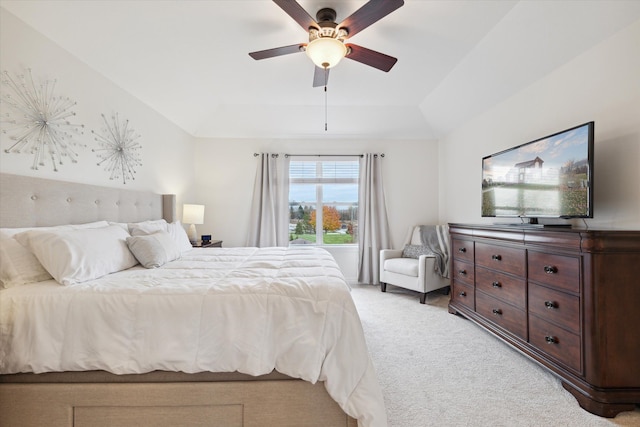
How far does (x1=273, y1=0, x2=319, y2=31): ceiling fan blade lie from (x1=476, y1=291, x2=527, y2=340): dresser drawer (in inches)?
104

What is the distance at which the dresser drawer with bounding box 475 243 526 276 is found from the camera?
2.35 m

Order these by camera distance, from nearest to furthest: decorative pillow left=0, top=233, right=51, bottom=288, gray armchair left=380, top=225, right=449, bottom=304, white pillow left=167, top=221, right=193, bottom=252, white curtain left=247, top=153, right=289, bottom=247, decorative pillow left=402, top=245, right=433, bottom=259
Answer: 1. decorative pillow left=0, top=233, right=51, bottom=288
2. white pillow left=167, top=221, right=193, bottom=252
3. gray armchair left=380, top=225, right=449, bottom=304
4. decorative pillow left=402, top=245, right=433, bottom=259
5. white curtain left=247, top=153, right=289, bottom=247

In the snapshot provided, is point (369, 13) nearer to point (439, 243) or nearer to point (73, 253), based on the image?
point (73, 253)

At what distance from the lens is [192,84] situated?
339 centimetres

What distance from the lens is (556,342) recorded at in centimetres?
200

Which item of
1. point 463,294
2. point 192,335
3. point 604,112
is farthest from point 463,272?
point 192,335

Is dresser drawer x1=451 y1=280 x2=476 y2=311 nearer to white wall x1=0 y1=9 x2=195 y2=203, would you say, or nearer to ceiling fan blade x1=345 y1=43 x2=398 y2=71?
ceiling fan blade x1=345 y1=43 x2=398 y2=71

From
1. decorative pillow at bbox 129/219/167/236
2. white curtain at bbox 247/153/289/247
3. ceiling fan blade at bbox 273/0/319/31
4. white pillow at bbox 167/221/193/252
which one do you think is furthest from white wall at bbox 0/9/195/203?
ceiling fan blade at bbox 273/0/319/31

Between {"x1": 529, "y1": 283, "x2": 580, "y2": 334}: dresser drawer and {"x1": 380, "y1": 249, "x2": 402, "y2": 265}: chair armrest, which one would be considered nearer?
{"x1": 529, "y1": 283, "x2": 580, "y2": 334}: dresser drawer

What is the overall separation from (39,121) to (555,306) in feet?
12.3

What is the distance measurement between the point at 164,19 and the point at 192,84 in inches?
42.4

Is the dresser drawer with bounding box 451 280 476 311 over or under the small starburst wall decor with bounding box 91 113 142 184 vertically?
under

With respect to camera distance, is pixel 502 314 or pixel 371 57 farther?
pixel 502 314

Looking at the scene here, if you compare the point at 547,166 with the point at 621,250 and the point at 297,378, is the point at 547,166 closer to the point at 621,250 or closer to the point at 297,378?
the point at 621,250
